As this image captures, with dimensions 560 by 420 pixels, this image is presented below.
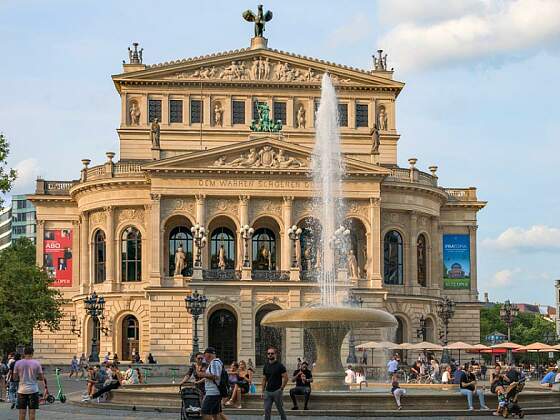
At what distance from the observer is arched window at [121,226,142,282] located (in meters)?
82.5

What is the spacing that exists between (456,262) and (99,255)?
27.1 metres

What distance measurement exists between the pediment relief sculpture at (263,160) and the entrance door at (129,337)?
12.9 m

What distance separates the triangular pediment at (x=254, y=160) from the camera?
77875 mm

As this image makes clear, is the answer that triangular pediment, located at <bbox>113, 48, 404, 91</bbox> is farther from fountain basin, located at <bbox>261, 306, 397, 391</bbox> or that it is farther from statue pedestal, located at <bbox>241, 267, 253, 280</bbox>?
fountain basin, located at <bbox>261, 306, 397, 391</bbox>

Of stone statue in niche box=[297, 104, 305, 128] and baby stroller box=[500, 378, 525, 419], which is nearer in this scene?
baby stroller box=[500, 378, 525, 419]

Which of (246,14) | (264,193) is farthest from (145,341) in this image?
(246,14)

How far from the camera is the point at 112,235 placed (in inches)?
3263

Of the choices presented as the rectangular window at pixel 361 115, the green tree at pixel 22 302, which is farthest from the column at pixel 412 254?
the green tree at pixel 22 302

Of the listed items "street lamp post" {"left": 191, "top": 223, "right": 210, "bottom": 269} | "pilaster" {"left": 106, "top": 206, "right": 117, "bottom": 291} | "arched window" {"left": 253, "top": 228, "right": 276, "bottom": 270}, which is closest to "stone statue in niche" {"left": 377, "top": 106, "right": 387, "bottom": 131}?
"arched window" {"left": 253, "top": 228, "right": 276, "bottom": 270}

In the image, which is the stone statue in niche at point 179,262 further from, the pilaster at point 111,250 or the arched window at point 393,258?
the arched window at point 393,258

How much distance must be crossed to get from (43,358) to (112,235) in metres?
11.1

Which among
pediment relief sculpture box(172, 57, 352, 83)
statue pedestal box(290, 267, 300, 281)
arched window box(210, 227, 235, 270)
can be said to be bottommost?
statue pedestal box(290, 267, 300, 281)

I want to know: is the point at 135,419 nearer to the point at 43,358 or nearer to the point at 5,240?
the point at 43,358

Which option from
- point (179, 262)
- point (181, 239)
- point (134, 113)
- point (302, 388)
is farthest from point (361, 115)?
point (302, 388)
